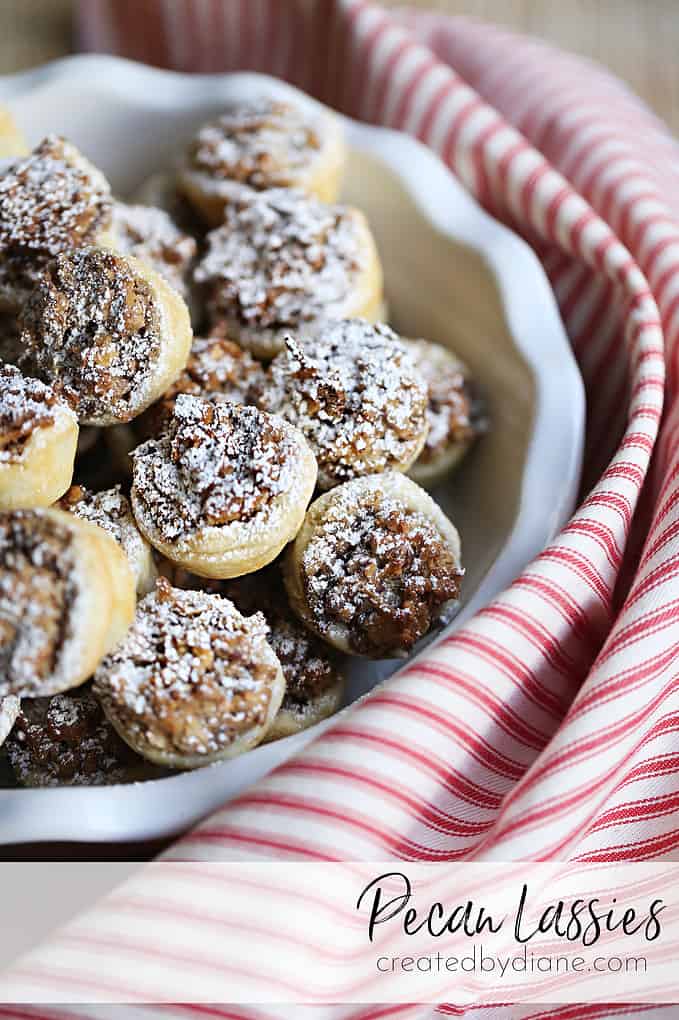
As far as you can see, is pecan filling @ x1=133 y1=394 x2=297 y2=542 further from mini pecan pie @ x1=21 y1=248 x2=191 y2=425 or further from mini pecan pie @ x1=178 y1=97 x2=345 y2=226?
mini pecan pie @ x1=178 y1=97 x2=345 y2=226

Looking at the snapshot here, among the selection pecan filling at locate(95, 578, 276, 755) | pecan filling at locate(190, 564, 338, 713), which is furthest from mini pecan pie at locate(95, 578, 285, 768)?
pecan filling at locate(190, 564, 338, 713)

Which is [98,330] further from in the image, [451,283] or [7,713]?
[451,283]

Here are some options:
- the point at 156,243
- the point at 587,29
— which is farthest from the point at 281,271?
the point at 587,29

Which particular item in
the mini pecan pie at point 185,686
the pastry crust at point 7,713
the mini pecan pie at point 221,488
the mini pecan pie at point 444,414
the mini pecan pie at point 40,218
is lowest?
the pastry crust at point 7,713

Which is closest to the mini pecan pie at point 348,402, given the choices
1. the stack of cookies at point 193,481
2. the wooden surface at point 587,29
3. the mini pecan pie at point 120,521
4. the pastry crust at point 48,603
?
the stack of cookies at point 193,481

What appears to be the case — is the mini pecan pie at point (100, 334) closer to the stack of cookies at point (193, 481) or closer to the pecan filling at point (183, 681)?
the stack of cookies at point (193, 481)

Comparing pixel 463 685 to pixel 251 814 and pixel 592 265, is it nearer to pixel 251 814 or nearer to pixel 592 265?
pixel 251 814
